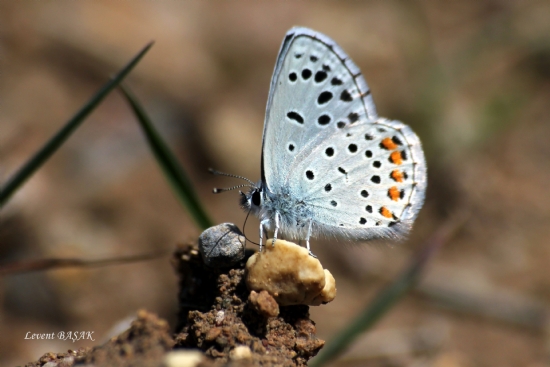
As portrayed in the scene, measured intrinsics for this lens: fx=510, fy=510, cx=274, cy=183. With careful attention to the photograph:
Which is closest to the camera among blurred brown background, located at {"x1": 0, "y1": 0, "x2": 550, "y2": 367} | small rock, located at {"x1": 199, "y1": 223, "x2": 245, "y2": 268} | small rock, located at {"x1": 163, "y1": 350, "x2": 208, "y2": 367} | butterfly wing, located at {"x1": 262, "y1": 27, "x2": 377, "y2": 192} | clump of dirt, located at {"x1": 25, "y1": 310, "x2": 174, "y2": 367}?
small rock, located at {"x1": 163, "y1": 350, "x2": 208, "y2": 367}

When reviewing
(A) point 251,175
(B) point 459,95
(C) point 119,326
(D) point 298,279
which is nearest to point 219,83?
(A) point 251,175

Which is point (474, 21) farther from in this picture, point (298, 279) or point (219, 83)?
point (298, 279)

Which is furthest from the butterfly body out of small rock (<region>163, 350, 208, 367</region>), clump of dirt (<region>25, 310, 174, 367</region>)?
small rock (<region>163, 350, 208, 367</region>)

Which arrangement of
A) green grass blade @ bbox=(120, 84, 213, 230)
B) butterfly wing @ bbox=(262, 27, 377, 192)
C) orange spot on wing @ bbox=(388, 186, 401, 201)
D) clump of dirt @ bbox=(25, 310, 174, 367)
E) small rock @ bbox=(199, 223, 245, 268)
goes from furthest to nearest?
orange spot on wing @ bbox=(388, 186, 401, 201)
butterfly wing @ bbox=(262, 27, 377, 192)
green grass blade @ bbox=(120, 84, 213, 230)
small rock @ bbox=(199, 223, 245, 268)
clump of dirt @ bbox=(25, 310, 174, 367)

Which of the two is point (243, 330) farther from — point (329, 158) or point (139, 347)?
point (329, 158)

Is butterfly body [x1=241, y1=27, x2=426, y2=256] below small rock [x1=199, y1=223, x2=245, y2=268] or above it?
above

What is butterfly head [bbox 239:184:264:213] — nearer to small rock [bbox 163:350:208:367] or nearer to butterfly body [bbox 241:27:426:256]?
butterfly body [bbox 241:27:426:256]

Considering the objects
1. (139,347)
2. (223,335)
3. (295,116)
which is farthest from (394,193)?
(139,347)

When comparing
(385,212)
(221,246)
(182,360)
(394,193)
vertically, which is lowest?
(182,360)
